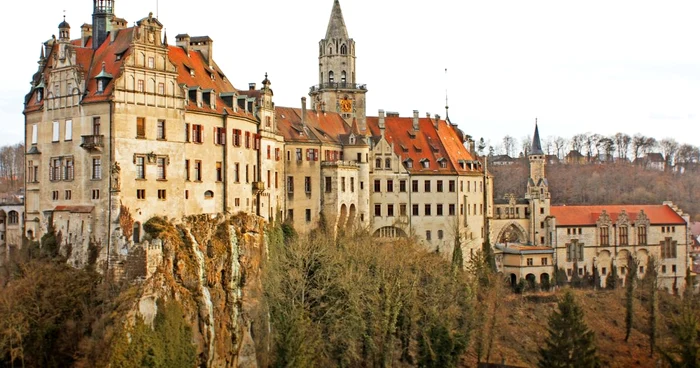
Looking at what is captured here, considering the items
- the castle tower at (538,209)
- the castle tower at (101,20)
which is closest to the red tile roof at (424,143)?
the castle tower at (538,209)

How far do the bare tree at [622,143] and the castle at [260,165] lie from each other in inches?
2214

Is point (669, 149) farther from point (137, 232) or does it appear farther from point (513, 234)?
point (137, 232)

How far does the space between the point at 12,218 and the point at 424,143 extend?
3921 cm

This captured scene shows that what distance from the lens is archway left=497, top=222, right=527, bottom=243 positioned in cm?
9050

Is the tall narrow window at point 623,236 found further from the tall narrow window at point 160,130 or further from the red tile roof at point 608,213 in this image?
the tall narrow window at point 160,130

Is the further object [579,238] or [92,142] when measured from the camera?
[579,238]

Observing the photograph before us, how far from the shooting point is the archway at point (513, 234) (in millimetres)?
90500

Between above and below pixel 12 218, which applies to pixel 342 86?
above

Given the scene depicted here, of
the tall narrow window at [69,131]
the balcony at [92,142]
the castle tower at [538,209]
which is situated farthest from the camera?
the castle tower at [538,209]

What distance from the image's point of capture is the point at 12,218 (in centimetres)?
6388

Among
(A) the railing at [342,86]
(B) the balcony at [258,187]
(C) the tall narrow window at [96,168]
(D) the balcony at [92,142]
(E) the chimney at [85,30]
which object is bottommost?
(B) the balcony at [258,187]

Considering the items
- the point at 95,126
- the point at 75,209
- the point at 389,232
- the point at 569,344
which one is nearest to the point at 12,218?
the point at 75,209

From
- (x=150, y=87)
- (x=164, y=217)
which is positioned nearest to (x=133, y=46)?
(x=150, y=87)

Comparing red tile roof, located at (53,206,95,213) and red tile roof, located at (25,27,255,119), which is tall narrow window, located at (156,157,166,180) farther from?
red tile roof, located at (53,206,95,213)
